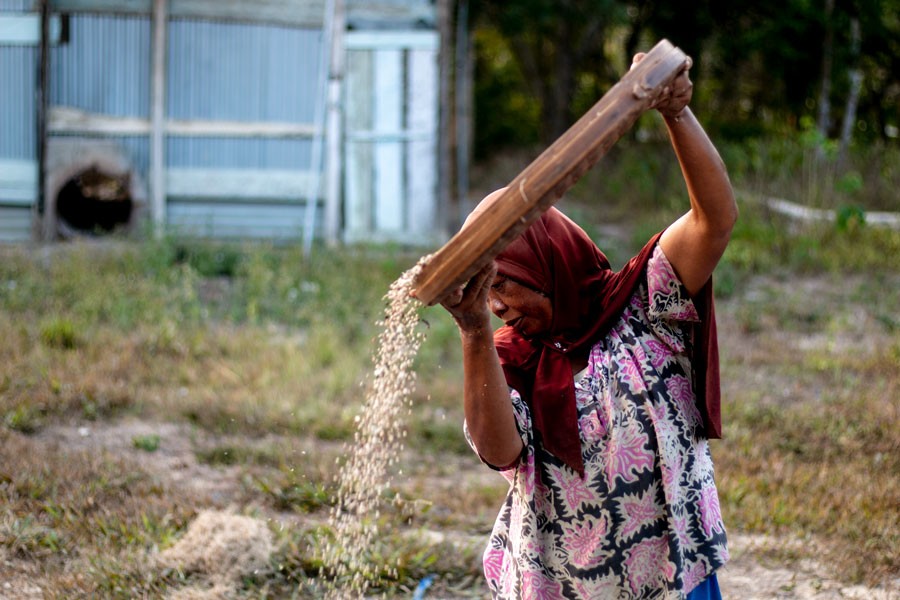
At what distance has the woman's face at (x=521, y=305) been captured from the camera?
2.24m

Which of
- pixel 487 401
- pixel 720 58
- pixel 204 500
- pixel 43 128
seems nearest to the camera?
pixel 487 401

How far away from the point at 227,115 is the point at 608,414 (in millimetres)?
7857

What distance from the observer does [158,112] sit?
9.25 meters

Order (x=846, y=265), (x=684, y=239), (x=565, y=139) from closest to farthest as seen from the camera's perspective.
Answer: (x=565, y=139), (x=684, y=239), (x=846, y=265)

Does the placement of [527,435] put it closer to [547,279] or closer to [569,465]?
[569,465]

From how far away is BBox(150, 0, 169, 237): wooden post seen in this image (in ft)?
30.1

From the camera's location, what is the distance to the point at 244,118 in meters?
9.44

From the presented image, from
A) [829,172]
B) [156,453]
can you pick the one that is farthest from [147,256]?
[829,172]

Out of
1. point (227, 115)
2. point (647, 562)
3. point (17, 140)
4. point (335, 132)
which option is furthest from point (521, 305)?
point (17, 140)

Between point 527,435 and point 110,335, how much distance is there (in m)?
4.51

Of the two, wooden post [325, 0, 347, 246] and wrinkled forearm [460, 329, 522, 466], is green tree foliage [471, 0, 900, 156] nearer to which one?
wooden post [325, 0, 347, 246]

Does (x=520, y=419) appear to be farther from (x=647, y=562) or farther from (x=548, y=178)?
(x=548, y=178)

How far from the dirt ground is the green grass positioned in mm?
53

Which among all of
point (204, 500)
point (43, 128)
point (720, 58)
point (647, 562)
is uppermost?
point (720, 58)
